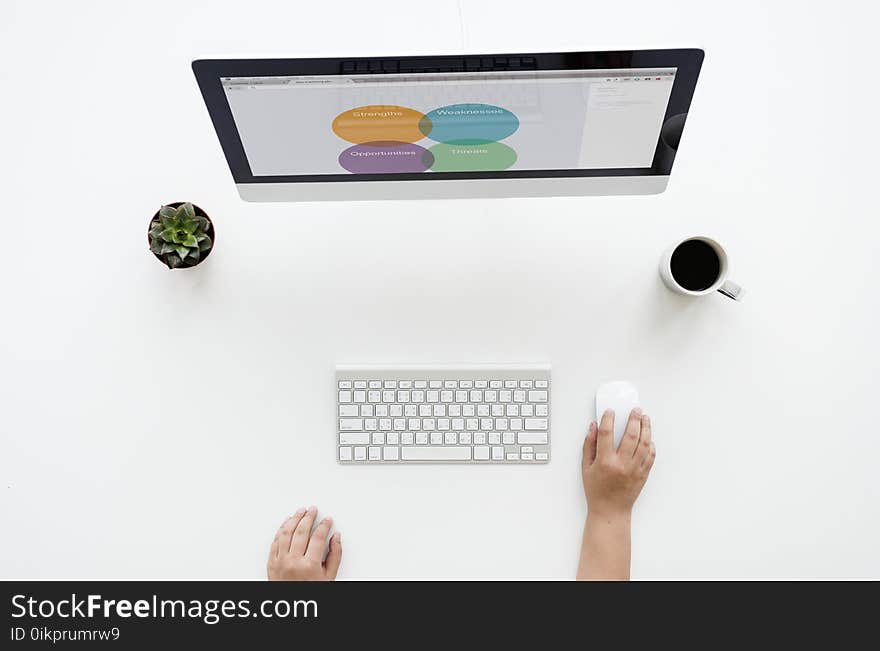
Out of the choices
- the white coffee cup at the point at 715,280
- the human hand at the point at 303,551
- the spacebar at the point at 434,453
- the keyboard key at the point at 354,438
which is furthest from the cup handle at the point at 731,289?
the human hand at the point at 303,551

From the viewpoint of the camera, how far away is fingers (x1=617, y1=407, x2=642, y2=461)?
956mm

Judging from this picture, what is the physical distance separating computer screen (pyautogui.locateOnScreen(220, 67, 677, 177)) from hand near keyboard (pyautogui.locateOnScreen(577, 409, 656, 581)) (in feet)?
1.40

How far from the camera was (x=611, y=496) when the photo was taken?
3.14 ft

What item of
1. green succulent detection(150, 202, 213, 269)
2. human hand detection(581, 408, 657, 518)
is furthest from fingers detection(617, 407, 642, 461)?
green succulent detection(150, 202, 213, 269)

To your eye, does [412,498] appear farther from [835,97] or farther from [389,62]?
[835,97]

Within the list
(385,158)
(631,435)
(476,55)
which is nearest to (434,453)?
(631,435)

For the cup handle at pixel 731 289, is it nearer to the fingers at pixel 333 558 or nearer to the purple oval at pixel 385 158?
the purple oval at pixel 385 158

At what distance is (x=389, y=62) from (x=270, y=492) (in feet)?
2.30

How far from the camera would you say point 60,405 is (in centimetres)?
100

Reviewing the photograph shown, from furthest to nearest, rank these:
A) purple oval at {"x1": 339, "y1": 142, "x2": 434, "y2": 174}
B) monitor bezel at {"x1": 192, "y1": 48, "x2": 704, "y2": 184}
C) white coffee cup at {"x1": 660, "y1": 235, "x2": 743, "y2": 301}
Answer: white coffee cup at {"x1": 660, "y1": 235, "x2": 743, "y2": 301} → purple oval at {"x1": 339, "y1": 142, "x2": 434, "y2": 174} → monitor bezel at {"x1": 192, "y1": 48, "x2": 704, "y2": 184}

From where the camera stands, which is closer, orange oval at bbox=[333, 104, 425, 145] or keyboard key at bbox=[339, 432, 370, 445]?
orange oval at bbox=[333, 104, 425, 145]
